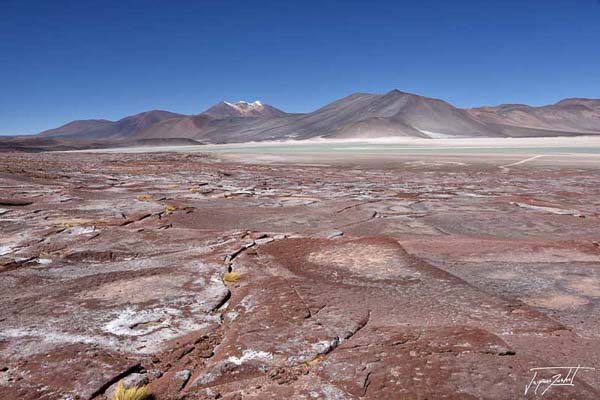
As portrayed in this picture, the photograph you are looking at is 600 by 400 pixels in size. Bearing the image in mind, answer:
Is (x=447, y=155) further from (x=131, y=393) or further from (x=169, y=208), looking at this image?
(x=131, y=393)

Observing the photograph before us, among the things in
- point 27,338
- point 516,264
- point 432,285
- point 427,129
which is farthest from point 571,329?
point 427,129

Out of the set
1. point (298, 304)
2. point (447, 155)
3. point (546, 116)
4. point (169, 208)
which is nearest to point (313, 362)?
point (298, 304)

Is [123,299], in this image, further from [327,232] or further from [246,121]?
[246,121]

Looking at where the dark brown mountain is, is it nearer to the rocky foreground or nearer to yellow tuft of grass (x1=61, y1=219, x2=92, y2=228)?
the rocky foreground

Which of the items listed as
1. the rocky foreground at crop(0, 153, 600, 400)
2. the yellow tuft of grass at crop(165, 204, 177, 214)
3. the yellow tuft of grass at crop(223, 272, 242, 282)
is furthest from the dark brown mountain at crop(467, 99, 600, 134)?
the yellow tuft of grass at crop(223, 272, 242, 282)
